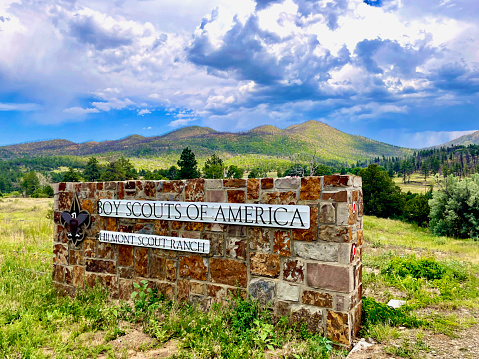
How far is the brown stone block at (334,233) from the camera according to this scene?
3629 millimetres

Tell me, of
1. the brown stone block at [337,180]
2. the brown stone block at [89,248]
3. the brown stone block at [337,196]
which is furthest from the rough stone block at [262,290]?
the brown stone block at [89,248]

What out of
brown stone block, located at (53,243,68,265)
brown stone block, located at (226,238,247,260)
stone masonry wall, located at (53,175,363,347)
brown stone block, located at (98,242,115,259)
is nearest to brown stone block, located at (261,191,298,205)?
stone masonry wall, located at (53,175,363,347)

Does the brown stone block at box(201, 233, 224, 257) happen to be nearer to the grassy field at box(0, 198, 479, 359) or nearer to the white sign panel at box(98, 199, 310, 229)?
the white sign panel at box(98, 199, 310, 229)

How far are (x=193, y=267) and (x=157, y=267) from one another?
659 mm

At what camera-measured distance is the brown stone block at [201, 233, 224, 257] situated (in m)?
4.41

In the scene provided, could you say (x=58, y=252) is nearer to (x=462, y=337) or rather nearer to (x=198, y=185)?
(x=198, y=185)

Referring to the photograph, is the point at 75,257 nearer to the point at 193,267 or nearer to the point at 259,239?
the point at 193,267

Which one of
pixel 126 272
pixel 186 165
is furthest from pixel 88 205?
pixel 186 165

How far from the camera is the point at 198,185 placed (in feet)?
15.1

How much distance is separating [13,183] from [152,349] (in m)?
117

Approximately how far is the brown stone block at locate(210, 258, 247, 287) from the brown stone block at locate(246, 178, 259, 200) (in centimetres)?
89

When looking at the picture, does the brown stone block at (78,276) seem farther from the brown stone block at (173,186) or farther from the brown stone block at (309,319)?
the brown stone block at (309,319)

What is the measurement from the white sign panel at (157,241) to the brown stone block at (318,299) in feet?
4.64

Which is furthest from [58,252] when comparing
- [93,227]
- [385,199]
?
[385,199]
